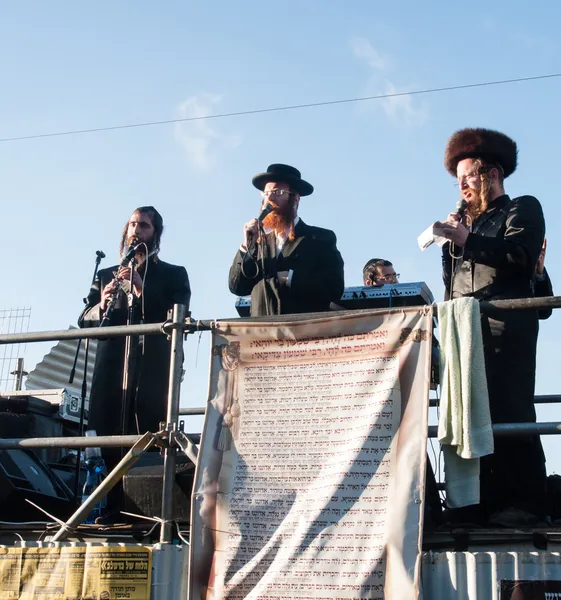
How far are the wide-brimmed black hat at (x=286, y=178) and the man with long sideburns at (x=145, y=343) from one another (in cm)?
81

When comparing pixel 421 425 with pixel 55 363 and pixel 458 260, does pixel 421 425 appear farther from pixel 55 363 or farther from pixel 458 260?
pixel 55 363

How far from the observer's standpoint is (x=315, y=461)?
3787 millimetres

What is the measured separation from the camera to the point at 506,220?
4.44m

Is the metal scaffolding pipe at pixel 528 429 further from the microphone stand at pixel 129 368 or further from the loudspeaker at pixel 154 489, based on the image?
the microphone stand at pixel 129 368

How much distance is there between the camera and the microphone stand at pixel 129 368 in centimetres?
516

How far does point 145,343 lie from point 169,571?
6.07 ft

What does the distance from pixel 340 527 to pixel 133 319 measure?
2.26 m

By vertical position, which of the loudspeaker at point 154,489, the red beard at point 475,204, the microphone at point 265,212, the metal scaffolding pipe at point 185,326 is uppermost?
the microphone at point 265,212

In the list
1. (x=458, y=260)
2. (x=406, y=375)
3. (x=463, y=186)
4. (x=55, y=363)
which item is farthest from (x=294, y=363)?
(x=55, y=363)

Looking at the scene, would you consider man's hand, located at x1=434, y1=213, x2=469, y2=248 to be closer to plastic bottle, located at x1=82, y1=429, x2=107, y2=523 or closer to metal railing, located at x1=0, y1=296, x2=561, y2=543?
metal railing, located at x1=0, y1=296, x2=561, y2=543

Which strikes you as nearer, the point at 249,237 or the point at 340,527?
the point at 340,527

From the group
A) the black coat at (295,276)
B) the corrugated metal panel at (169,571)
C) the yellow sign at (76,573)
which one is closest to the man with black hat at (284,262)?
the black coat at (295,276)

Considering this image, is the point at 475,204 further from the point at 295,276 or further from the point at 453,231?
the point at 295,276

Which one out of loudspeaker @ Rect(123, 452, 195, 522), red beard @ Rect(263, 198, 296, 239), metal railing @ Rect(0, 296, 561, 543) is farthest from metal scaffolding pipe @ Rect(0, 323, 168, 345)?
red beard @ Rect(263, 198, 296, 239)
